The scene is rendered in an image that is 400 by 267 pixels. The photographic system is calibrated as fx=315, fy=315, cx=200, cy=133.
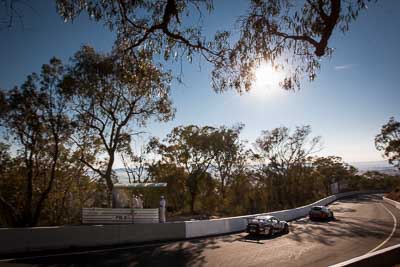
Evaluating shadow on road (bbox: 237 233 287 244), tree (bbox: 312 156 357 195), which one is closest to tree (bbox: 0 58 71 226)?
shadow on road (bbox: 237 233 287 244)

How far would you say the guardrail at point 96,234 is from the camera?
481 inches

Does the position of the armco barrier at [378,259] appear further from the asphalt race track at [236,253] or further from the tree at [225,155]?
the tree at [225,155]

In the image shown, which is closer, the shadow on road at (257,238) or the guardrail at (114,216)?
the shadow on road at (257,238)

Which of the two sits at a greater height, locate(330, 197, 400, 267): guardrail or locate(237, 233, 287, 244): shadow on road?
locate(330, 197, 400, 267): guardrail

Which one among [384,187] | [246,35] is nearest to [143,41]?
[246,35]

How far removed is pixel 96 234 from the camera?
1402 centimetres

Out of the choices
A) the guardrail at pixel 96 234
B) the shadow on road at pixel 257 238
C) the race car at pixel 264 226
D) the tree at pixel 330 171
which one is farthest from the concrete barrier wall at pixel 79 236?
the tree at pixel 330 171

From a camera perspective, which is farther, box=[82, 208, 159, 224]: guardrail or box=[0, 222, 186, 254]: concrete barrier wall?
box=[82, 208, 159, 224]: guardrail

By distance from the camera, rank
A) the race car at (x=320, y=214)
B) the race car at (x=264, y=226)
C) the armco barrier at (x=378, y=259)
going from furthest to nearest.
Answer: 1. the race car at (x=320, y=214)
2. the race car at (x=264, y=226)
3. the armco barrier at (x=378, y=259)

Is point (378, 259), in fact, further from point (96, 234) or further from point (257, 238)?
point (96, 234)

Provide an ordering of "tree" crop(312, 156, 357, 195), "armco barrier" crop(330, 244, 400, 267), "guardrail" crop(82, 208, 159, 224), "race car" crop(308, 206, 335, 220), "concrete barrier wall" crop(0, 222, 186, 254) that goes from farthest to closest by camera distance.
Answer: "tree" crop(312, 156, 357, 195)
"race car" crop(308, 206, 335, 220)
"guardrail" crop(82, 208, 159, 224)
"concrete barrier wall" crop(0, 222, 186, 254)
"armco barrier" crop(330, 244, 400, 267)

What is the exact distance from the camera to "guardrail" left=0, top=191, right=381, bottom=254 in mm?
12220

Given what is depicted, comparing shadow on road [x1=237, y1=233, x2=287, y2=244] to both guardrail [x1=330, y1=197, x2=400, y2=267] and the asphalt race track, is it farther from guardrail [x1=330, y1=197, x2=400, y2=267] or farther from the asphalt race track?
guardrail [x1=330, y1=197, x2=400, y2=267]

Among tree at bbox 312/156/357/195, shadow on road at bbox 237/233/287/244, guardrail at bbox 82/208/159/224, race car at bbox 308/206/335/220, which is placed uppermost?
tree at bbox 312/156/357/195
